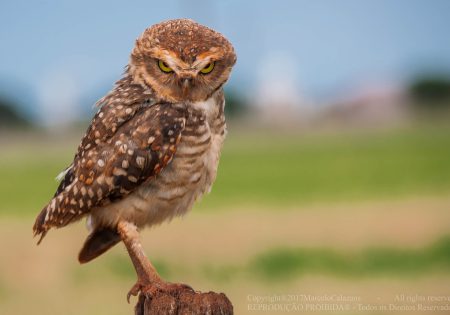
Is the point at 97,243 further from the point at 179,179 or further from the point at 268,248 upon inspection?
the point at 268,248

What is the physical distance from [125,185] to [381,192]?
18.7 meters

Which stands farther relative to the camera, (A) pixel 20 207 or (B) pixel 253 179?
(B) pixel 253 179

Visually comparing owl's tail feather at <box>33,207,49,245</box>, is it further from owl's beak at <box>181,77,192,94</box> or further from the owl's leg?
owl's beak at <box>181,77,192,94</box>

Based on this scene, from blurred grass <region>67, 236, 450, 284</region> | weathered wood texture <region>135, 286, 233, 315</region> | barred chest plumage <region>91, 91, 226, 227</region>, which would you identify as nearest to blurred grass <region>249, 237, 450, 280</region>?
blurred grass <region>67, 236, 450, 284</region>

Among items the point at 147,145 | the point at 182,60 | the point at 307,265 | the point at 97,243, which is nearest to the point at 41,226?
the point at 97,243

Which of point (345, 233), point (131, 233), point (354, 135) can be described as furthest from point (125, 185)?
point (354, 135)

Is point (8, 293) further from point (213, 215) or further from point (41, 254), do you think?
point (213, 215)

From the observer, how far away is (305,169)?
3475 cm

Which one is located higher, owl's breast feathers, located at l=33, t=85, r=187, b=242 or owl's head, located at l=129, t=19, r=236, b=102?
owl's head, located at l=129, t=19, r=236, b=102

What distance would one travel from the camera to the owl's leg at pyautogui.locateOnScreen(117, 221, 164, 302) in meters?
6.00

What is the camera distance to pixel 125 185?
20.0ft

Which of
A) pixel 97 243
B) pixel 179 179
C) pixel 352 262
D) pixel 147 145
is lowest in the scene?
pixel 97 243

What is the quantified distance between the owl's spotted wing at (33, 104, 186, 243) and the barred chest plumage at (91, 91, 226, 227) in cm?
6

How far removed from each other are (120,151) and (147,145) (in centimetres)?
16
